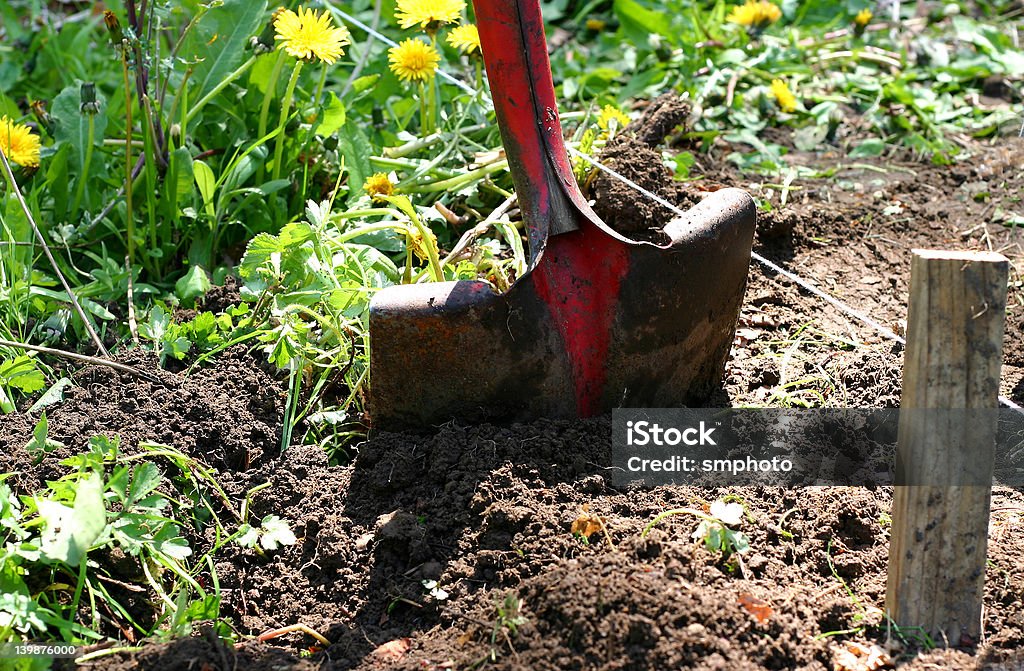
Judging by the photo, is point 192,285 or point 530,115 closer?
point 530,115

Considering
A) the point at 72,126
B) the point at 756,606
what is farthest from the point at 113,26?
the point at 756,606

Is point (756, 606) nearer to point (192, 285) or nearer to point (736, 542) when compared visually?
point (736, 542)

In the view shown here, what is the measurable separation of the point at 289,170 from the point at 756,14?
6.57 ft

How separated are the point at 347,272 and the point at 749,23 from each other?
2275 mm

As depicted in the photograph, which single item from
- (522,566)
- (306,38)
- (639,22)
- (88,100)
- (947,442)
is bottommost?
(522,566)

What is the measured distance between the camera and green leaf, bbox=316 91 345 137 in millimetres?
2893

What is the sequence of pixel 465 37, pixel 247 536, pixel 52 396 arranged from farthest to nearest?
pixel 465 37, pixel 52 396, pixel 247 536

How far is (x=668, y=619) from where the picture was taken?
159cm

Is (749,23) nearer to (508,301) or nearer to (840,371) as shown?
(840,371)

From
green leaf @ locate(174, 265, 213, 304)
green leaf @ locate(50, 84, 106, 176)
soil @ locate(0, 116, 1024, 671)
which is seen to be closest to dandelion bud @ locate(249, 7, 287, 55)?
green leaf @ locate(50, 84, 106, 176)

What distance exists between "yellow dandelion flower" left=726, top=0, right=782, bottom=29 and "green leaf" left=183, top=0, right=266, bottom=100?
74.9 inches

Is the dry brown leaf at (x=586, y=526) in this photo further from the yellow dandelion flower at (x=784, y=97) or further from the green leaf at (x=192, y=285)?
the yellow dandelion flower at (x=784, y=97)

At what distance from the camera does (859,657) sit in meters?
1.64

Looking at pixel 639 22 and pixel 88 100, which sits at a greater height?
pixel 639 22
